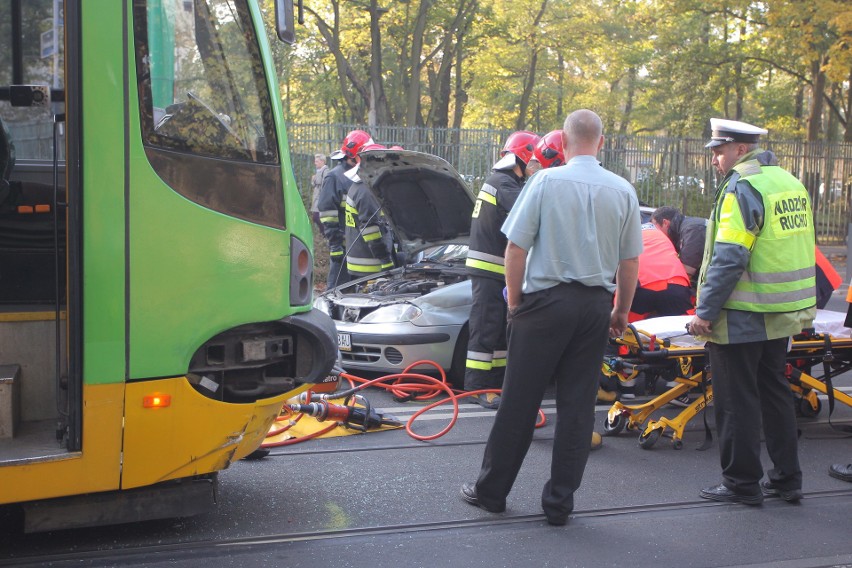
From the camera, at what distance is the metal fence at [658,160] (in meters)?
15.2

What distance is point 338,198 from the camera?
397 inches

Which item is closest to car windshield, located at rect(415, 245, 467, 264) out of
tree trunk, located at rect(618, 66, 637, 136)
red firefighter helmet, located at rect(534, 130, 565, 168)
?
red firefighter helmet, located at rect(534, 130, 565, 168)

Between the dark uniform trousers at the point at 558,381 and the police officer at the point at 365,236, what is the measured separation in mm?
4342

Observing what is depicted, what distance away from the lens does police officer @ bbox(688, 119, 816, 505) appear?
4.53m

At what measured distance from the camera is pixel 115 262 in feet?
11.2

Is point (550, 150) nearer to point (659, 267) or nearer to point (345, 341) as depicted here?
point (659, 267)

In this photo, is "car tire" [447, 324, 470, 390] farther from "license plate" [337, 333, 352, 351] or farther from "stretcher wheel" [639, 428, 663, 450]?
"stretcher wheel" [639, 428, 663, 450]

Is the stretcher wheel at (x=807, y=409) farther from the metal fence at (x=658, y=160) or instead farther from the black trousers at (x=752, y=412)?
the metal fence at (x=658, y=160)

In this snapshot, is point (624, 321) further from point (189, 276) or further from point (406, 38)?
point (406, 38)

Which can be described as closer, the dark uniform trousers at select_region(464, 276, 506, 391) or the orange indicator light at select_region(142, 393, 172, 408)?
the orange indicator light at select_region(142, 393, 172, 408)

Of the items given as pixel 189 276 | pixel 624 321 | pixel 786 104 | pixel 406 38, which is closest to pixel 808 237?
pixel 624 321

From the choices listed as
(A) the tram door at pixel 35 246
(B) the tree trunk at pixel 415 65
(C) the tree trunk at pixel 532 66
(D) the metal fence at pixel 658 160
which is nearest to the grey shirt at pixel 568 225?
(A) the tram door at pixel 35 246

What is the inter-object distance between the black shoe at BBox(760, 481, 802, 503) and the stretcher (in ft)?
2.83

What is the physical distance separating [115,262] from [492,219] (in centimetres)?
347
